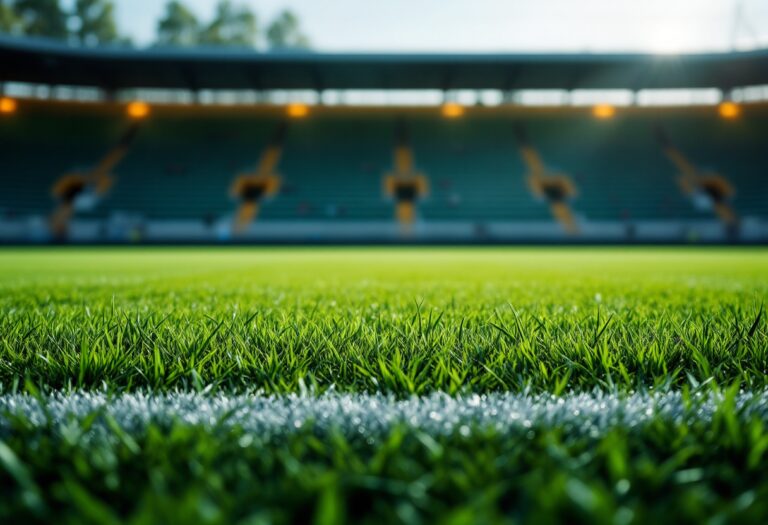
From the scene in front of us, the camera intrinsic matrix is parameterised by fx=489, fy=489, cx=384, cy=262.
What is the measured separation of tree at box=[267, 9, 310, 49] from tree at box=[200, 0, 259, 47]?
55.3 inches

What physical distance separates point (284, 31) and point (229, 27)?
3829 mm

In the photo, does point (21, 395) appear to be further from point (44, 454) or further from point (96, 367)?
point (44, 454)

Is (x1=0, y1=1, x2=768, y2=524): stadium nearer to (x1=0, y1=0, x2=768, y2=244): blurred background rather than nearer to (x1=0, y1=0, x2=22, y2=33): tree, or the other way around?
(x1=0, y1=0, x2=768, y2=244): blurred background

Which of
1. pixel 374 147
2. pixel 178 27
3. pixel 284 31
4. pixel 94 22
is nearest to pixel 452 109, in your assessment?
pixel 374 147

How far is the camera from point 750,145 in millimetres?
24078

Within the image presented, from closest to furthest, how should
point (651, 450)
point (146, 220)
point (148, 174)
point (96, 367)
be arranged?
point (651, 450), point (96, 367), point (146, 220), point (148, 174)

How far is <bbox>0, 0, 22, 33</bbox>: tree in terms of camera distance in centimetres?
3219

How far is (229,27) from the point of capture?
34750mm

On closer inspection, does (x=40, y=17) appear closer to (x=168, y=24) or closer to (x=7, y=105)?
(x=168, y=24)

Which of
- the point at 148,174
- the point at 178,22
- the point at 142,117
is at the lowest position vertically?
the point at 148,174

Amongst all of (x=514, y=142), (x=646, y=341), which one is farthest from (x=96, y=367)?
(x=514, y=142)

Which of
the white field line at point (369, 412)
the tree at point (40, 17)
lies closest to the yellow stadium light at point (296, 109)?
the tree at point (40, 17)

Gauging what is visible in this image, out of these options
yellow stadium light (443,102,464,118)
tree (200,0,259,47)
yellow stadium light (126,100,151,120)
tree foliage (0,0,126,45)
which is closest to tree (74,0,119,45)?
tree foliage (0,0,126,45)

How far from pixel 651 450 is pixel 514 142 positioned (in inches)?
1046
